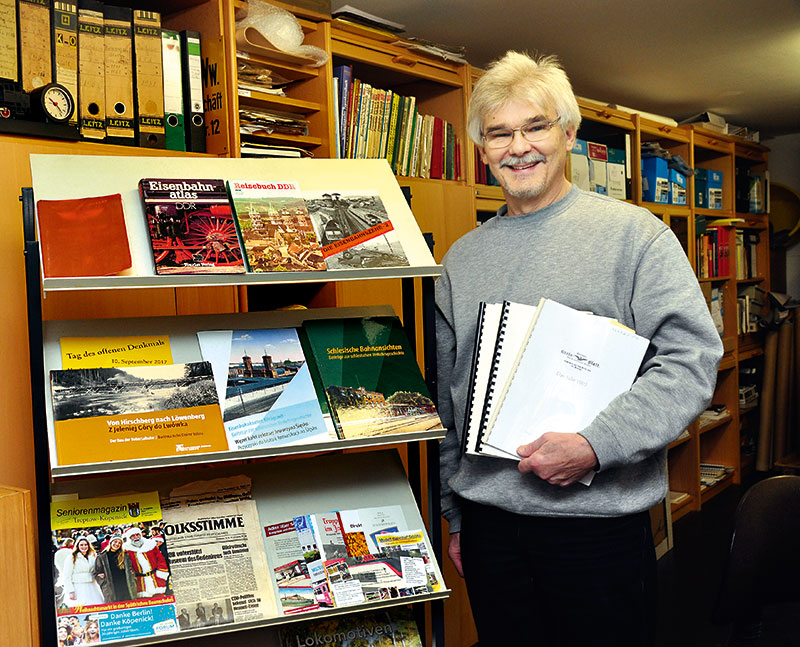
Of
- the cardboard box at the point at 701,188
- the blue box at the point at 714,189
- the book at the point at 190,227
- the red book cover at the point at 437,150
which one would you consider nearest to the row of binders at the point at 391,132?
the red book cover at the point at 437,150

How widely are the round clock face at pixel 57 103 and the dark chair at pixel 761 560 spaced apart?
69.7 inches

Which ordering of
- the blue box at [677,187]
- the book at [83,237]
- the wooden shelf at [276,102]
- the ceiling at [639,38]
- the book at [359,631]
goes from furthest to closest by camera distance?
the blue box at [677,187] → the ceiling at [639,38] → the wooden shelf at [276,102] → the book at [359,631] → the book at [83,237]

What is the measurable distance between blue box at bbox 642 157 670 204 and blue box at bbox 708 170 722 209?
915mm

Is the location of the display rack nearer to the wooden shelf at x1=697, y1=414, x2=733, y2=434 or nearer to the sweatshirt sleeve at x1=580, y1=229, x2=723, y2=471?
the sweatshirt sleeve at x1=580, y1=229, x2=723, y2=471

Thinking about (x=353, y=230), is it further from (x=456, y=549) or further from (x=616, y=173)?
(x=616, y=173)

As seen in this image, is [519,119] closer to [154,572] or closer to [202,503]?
[202,503]

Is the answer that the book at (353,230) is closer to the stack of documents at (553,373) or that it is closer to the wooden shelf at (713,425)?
the stack of documents at (553,373)

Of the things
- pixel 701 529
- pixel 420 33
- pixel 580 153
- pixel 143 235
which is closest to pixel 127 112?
pixel 143 235

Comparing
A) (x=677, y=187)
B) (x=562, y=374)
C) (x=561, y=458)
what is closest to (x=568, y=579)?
(x=561, y=458)

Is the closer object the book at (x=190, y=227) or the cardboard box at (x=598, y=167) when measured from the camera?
the book at (x=190, y=227)

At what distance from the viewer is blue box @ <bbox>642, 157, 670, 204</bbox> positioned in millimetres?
4617

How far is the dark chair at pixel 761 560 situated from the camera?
1668mm

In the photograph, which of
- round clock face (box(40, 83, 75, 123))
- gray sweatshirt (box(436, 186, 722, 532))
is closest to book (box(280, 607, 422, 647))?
gray sweatshirt (box(436, 186, 722, 532))

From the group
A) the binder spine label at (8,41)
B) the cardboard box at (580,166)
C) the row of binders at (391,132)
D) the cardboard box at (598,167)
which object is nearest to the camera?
the binder spine label at (8,41)
